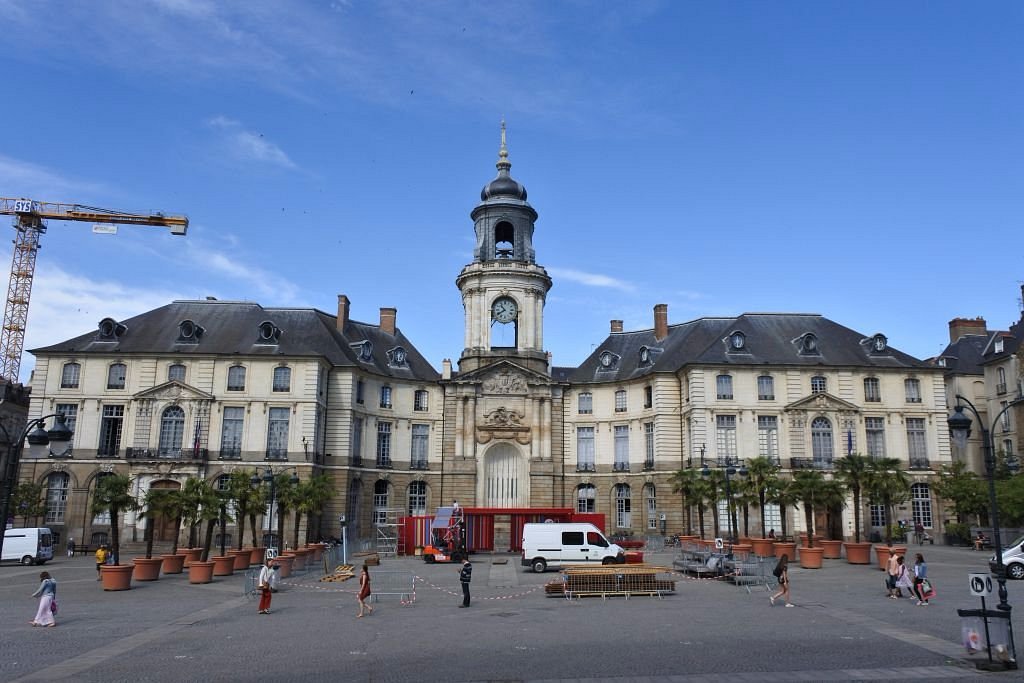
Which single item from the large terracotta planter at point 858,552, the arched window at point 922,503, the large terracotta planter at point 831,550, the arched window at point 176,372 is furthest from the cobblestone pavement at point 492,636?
the arched window at point 922,503

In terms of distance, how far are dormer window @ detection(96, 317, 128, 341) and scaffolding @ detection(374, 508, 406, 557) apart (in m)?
19.2

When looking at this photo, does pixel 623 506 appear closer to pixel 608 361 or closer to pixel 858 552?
pixel 608 361

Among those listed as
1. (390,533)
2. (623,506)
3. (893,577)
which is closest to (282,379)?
(390,533)

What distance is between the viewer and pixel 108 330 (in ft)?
160

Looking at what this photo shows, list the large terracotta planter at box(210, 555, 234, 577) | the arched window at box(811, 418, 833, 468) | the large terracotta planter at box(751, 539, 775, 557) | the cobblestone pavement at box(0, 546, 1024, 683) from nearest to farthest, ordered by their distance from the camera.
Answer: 1. the cobblestone pavement at box(0, 546, 1024, 683)
2. the large terracotta planter at box(210, 555, 234, 577)
3. the large terracotta planter at box(751, 539, 775, 557)
4. the arched window at box(811, 418, 833, 468)

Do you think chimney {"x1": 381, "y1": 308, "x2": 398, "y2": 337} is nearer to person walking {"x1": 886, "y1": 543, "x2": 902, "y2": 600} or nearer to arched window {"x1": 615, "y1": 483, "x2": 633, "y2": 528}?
arched window {"x1": 615, "y1": 483, "x2": 633, "y2": 528}

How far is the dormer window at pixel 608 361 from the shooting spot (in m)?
54.7

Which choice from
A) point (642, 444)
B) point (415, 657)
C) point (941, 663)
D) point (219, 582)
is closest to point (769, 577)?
point (941, 663)

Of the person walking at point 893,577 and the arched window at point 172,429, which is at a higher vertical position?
the arched window at point 172,429

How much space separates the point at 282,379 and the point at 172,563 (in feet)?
60.3

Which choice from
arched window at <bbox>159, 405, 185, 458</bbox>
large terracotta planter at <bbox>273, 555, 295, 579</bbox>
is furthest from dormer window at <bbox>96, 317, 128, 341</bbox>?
large terracotta planter at <bbox>273, 555, 295, 579</bbox>

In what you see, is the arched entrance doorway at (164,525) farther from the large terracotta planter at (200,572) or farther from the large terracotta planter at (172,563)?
the large terracotta planter at (200,572)

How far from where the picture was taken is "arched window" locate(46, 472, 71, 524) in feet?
149

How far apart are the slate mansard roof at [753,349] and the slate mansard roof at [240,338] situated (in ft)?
42.9
